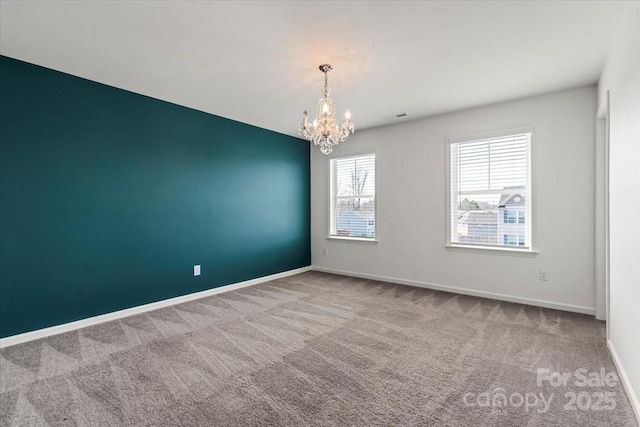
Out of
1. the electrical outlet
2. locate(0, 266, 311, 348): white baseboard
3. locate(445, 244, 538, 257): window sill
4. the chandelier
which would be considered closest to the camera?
locate(0, 266, 311, 348): white baseboard

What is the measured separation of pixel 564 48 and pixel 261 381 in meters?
3.58

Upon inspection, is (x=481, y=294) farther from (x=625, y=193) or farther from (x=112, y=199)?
(x=112, y=199)

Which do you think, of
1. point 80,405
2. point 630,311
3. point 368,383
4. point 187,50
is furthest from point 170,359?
point 630,311

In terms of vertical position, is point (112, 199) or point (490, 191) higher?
point (490, 191)

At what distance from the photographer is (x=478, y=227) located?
408 cm

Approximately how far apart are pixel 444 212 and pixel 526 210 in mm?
964

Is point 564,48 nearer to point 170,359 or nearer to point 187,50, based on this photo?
point 187,50

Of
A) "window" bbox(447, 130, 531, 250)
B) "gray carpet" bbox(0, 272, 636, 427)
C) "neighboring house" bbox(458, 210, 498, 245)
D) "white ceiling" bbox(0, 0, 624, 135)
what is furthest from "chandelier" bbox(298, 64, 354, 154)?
"neighboring house" bbox(458, 210, 498, 245)

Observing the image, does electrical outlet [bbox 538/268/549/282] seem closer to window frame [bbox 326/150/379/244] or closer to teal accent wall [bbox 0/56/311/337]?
window frame [bbox 326/150/379/244]

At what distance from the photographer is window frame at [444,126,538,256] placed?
3615mm

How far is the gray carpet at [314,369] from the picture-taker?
1738 mm

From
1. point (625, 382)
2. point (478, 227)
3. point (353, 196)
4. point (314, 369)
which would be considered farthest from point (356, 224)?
point (625, 382)

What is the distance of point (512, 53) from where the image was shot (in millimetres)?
2623

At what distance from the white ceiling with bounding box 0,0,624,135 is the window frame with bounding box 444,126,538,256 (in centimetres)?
45
